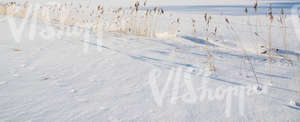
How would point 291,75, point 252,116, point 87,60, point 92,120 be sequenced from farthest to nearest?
point 87,60, point 291,75, point 252,116, point 92,120

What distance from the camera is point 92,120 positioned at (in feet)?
3.36

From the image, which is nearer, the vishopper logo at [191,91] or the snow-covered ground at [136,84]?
the snow-covered ground at [136,84]

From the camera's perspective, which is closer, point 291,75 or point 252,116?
point 252,116

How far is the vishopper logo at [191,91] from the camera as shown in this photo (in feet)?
4.23

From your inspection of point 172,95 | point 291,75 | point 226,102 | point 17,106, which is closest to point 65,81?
point 17,106

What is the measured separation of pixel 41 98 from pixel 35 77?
395 millimetres

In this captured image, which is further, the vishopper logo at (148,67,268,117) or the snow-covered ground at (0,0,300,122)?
the vishopper logo at (148,67,268,117)

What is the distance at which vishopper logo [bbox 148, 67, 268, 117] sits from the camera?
129 cm

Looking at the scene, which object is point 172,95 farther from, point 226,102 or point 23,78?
point 23,78

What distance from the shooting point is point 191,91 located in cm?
142

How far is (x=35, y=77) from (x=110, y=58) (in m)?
0.70

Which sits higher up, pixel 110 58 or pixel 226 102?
pixel 110 58

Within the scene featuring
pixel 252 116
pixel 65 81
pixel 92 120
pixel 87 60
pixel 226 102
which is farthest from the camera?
pixel 87 60

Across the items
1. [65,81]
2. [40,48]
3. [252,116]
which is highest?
[40,48]
